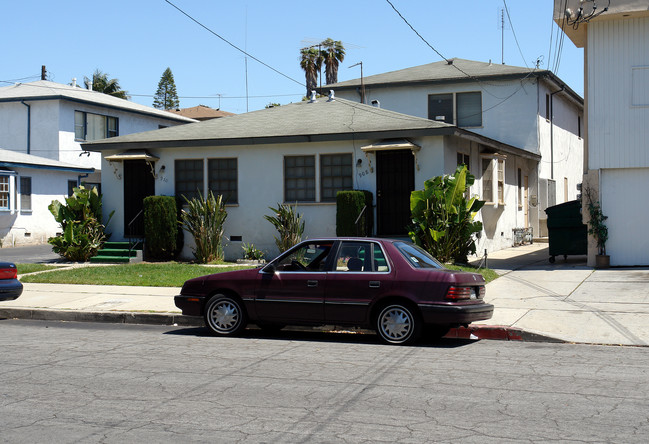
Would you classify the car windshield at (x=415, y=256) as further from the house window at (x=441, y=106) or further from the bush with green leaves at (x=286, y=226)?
the house window at (x=441, y=106)

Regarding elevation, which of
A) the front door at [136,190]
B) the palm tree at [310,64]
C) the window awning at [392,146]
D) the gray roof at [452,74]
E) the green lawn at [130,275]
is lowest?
the green lawn at [130,275]

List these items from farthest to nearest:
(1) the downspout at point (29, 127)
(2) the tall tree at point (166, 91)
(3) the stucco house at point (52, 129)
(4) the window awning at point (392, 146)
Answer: (2) the tall tree at point (166, 91) → (1) the downspout at point (29, 127) → (3) the stucco house at point (52, 129) → (4) the window awning at point (392, 146)

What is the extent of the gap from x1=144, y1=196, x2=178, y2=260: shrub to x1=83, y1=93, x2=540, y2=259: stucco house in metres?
0.79

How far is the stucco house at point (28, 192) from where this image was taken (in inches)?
1186

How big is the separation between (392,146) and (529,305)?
7.19 metres

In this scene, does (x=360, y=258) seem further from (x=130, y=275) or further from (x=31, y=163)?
(x=31, y=163)

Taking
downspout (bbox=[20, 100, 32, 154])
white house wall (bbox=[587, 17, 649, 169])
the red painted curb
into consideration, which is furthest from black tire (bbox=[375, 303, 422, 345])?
downspout (bbox=[20, 100, 32, 154])

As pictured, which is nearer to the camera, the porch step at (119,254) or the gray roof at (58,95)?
the porch step at (119,254)

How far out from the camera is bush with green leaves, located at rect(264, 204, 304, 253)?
1961 cm

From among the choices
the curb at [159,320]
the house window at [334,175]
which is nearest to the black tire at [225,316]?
the curb at [159,320]

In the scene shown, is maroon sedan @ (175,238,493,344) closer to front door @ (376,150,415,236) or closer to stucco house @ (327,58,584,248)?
front door @ (376,150,415,236)

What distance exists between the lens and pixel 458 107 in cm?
2927

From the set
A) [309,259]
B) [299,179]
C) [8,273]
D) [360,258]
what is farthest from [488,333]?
[299,179]

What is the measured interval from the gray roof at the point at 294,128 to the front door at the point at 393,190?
31.7 inches
